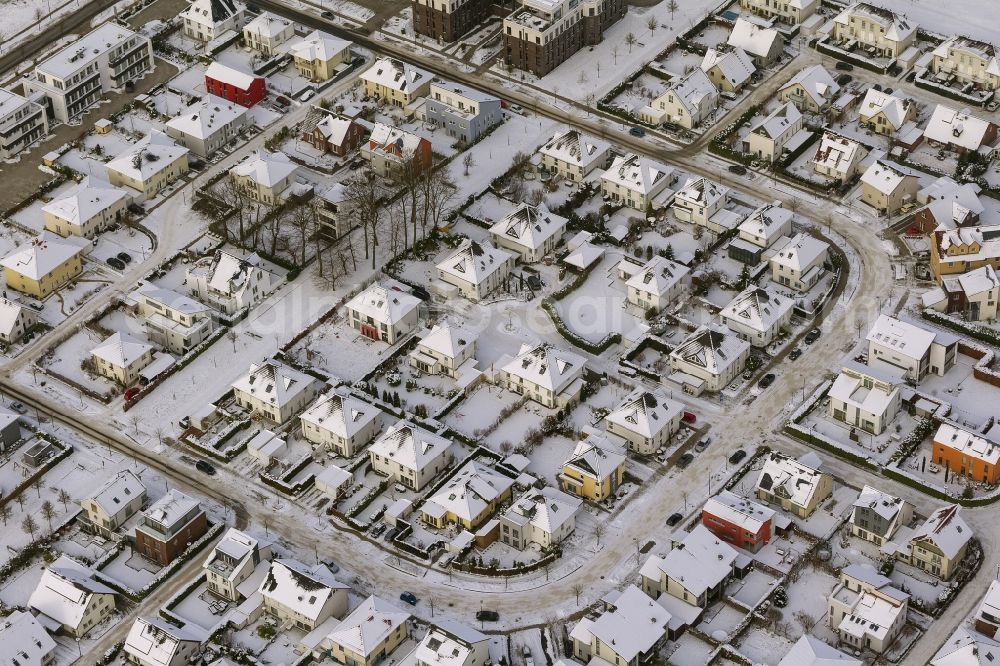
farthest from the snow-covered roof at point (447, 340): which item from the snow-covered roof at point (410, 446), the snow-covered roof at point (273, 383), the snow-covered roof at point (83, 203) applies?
the snow-covered roof at point (83, 203)

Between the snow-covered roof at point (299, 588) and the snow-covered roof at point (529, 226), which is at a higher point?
the snow-covered roof at point (529, 226)

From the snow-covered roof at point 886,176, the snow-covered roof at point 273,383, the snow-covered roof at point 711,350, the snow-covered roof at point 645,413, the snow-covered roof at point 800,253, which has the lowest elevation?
the snow-covered roof at point 273,383

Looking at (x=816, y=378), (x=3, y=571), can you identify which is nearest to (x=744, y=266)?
(x=816, y=378)

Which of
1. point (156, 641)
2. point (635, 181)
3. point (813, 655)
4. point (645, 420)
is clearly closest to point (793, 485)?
point (645, 420)

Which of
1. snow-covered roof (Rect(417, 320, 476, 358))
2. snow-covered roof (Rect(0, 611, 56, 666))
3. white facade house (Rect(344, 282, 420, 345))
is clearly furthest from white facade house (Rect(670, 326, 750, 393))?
snow-covered roof (Rect(0, 611, 56, 666))

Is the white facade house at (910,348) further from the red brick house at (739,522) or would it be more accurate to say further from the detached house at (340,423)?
the detached house at (340,423)

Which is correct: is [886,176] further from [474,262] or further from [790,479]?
[790,479]
